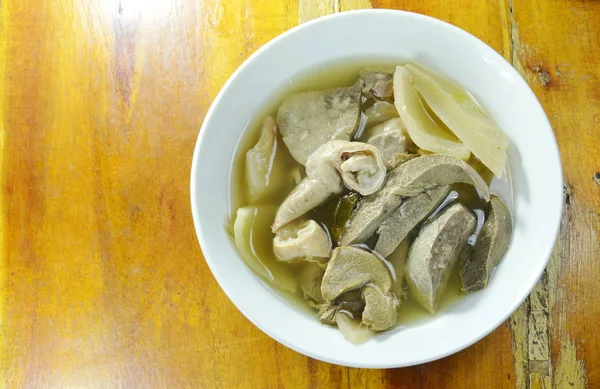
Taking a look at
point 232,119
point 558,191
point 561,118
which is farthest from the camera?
point 561,118

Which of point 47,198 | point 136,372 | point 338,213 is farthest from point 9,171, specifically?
point 338,213

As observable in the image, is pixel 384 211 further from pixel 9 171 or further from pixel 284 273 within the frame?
pixel 9 171

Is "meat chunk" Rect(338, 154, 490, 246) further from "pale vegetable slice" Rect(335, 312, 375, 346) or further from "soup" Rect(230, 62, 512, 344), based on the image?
"pale vegetable slice" Rect(335, 312, 375, 346)

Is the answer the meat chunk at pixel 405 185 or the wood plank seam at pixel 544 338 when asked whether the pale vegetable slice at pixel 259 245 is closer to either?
the meat chunk at pixel 405 185

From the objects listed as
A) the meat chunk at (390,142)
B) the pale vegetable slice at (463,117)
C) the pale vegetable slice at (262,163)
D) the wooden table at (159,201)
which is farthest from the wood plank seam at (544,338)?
the pale vegetable slice at (262,163)

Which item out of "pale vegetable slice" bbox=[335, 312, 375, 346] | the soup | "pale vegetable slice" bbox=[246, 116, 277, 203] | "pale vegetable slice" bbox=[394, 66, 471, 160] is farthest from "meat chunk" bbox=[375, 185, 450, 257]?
"pale vegetable slice" bbox=[246, 116, 277, 203]
